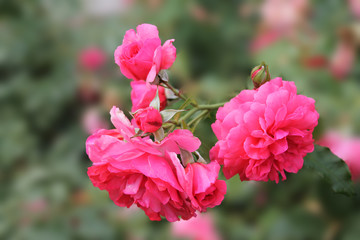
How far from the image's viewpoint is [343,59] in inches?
34.5

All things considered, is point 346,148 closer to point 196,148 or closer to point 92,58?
point 196,148

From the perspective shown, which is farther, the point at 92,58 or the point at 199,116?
the point at 92,58

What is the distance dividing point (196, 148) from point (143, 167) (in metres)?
0.04

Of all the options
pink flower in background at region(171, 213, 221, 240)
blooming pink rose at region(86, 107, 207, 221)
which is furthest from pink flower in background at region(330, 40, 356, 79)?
blooming pink rose at region(86, 107, 207, 221)

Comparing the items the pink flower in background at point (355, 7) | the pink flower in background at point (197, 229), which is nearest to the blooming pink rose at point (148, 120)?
the pink flower in background at point (197, 229)

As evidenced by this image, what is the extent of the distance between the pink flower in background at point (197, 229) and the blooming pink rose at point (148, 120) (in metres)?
0.52

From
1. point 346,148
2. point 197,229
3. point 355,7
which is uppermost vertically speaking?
point 355,7

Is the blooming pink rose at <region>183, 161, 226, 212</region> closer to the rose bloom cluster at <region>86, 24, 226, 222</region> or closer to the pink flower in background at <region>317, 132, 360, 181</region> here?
the rose bloom cluster at <region>86, 24, 226, 222</region>

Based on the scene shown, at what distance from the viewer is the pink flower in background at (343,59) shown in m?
0.87

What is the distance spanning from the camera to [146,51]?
0.33 meters

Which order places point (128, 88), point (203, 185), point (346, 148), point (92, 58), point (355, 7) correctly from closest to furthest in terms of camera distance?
point (203, 185) < point (346, 148) < point (355, 7) < point (128, 88) < point (92, 58)

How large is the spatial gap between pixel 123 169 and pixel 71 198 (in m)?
0.80

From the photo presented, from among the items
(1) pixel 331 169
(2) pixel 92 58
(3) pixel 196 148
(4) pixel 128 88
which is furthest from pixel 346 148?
(2) pixel 92 58

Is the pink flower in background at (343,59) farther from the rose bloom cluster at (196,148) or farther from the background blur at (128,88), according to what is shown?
the rose bloom cluster at (196,148)
